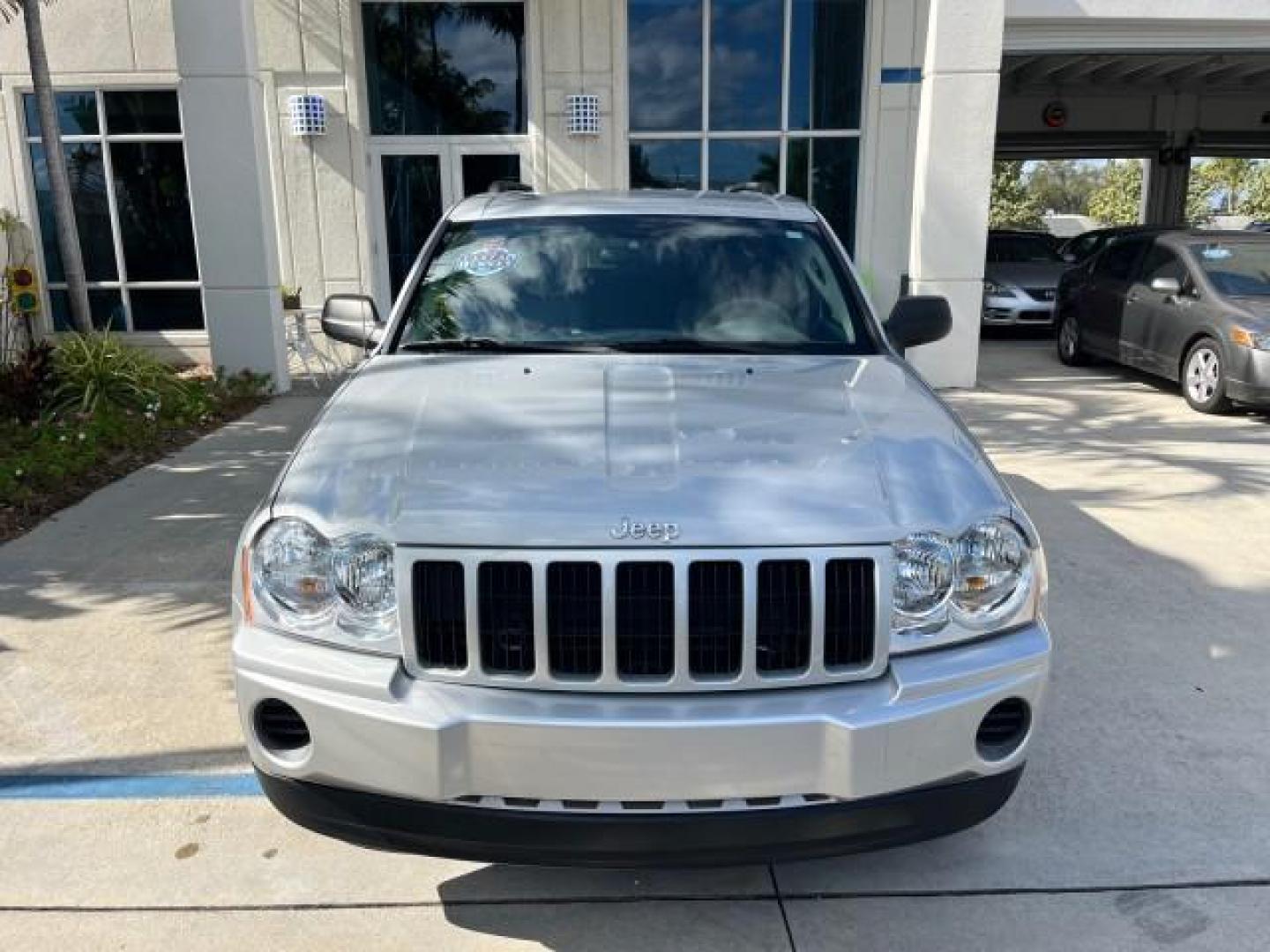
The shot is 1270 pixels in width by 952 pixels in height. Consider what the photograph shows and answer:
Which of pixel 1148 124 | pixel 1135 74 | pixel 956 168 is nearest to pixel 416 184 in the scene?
pixel 956 168

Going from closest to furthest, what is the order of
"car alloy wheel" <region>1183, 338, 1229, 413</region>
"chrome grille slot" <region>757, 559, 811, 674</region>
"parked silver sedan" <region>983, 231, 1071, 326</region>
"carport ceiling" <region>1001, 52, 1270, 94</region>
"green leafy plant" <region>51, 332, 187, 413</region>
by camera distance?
1. "chrome grille slot" <region>757, 559, 811, 674</region>
2. "green leafy plant" <region>51, 332, 187, 413</region>
3. "car alloy wheel" <region>1183, 338, 1229, 413</region>
4. "parked silver sedan" <region>983, 231, 1071, 326</region>
5. "carport ceiling" <region>1001, 52, 1270, 94</region>

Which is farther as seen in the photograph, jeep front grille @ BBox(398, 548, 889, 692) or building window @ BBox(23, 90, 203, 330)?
building window @ BBox(23, 90, 203, 330)

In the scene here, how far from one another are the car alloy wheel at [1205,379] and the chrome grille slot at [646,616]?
28.9 ft

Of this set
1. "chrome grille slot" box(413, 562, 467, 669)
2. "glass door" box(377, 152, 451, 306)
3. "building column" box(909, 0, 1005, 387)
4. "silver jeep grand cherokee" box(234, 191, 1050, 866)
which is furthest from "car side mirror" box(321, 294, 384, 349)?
"glass door" box(377, 152, 451, 306)

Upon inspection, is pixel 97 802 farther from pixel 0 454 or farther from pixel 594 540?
pixel 0 454

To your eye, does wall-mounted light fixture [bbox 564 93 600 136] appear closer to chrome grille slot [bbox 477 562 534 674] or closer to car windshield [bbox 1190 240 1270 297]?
car windshield [bbox 1190 240 1270 297]

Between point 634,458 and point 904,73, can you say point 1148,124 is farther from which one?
point 634,458

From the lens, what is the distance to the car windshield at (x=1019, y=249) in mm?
17016

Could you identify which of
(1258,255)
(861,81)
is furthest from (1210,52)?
(861,81)

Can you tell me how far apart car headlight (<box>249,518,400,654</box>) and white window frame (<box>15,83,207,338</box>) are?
1003 cm

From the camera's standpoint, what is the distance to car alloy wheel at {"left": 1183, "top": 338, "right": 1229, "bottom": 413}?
30.7 feet

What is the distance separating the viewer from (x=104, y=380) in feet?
28.9

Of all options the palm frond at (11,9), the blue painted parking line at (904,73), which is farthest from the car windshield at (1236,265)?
the palm frond at (11,9)

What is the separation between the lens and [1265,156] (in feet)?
91.2
